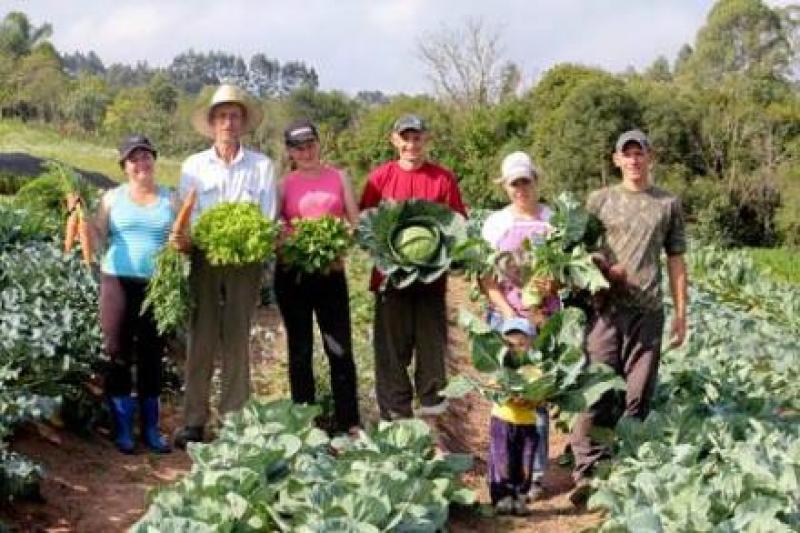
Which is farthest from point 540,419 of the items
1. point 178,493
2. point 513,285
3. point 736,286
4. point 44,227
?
point 736,286

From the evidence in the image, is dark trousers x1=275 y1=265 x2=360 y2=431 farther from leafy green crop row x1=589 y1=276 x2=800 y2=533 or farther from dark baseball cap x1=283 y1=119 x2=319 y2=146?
leafy green crop row x1=589 y1=276 x2=800 y2=533

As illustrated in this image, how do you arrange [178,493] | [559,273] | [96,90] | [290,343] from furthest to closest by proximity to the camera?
[96,90] < [290,343] < [559,273] < [178,493]

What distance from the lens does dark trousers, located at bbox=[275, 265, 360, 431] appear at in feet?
18.0

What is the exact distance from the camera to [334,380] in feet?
18.8

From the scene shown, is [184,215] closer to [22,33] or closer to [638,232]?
[638,232]

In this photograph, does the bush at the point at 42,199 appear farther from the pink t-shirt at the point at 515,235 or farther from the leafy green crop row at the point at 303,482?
the pink t-shirt at the point at 515,235

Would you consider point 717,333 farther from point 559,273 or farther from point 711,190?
point 711,190

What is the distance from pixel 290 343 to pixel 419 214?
3.36 ft

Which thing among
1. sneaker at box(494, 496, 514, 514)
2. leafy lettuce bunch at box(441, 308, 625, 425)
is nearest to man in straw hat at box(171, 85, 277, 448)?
leafy lettuce bunch at box(441, 308, 625, 425)

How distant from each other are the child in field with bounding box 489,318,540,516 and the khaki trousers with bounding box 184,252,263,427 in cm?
143

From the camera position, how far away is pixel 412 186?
536 centimetres

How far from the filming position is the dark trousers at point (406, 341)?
5.48m

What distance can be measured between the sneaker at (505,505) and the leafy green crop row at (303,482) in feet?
0.82

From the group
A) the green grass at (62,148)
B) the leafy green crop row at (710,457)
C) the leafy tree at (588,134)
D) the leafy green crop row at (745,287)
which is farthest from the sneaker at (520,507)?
the green grass at (62,148)
